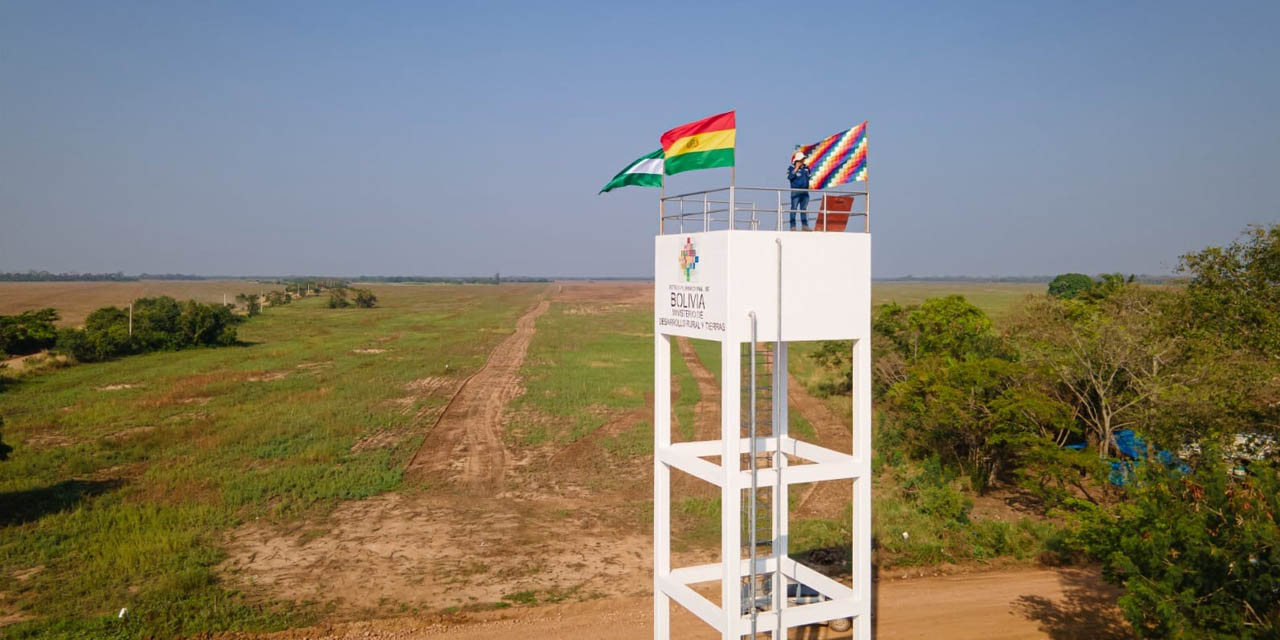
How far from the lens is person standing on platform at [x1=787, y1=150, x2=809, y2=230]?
1270 centimetres

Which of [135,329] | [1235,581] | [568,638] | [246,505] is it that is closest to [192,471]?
[246,505]

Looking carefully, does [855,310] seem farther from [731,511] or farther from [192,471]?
[192,471]

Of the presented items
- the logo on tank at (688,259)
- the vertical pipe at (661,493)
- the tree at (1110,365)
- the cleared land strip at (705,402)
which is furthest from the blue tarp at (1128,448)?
the cleared land strip at (705,402)

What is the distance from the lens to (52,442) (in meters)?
32.4

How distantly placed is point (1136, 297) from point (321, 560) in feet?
93.2

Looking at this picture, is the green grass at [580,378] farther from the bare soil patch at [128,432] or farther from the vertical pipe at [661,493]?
the vertical pipe at [661,493]

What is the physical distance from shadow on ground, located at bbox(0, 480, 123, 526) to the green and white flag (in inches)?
766

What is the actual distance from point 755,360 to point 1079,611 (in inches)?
413

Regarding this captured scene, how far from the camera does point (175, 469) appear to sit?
2869cm

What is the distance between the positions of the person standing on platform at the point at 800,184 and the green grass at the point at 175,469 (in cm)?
1242

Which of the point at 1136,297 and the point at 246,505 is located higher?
the point at 1136,297

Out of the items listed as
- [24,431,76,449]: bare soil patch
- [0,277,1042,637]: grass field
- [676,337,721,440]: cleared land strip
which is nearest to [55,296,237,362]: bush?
[0,277,1042,637]: grass field

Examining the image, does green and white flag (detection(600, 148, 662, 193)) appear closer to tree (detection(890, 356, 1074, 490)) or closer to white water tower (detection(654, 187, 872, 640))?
white water tower (detection(654, 187, 872, 640))

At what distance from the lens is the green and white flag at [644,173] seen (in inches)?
525
